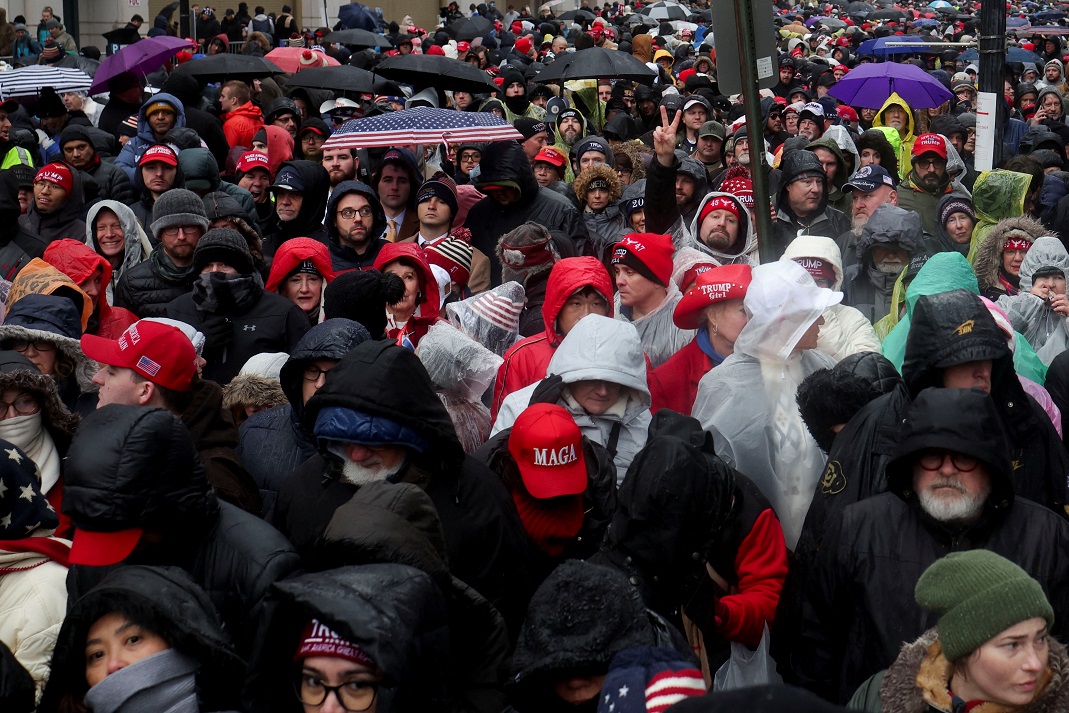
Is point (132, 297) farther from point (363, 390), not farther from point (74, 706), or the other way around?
point (74, 706)

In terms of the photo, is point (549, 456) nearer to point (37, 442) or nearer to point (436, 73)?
point (37, 442)

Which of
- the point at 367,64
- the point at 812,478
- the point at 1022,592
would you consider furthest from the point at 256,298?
the point at 367,64

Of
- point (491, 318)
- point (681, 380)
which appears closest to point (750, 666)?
point (681, 380)

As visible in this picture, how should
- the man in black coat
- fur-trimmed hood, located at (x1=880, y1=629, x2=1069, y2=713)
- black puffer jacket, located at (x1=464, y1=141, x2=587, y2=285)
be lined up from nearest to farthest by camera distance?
fur-trimmed hood, located at (x1=880, y1=629, x2=1069, y2=713) → the man in black coat → black puffer jacket, located at (x1=464, y1=141, x2=587, y2=285)

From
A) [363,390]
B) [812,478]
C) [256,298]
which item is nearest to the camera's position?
[363,390]

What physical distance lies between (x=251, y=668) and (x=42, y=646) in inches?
38.5

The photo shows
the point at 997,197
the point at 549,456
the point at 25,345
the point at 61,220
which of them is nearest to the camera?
the point at 549,456

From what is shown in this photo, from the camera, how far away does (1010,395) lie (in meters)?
4.31

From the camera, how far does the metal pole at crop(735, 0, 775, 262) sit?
599 cm

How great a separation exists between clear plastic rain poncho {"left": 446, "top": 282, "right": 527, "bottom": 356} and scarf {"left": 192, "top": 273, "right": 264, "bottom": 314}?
3.16 ft

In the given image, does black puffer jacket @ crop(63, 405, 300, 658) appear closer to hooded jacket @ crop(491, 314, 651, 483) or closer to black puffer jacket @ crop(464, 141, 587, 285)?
hooded jacket @ crop(491, 314, 651, 483)

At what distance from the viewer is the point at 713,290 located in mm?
5480

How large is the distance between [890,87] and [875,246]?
739 centimetres

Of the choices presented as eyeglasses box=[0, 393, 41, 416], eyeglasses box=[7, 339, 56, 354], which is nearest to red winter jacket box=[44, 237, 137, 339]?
eyeglasses box=[7, 339, 56, 354]
